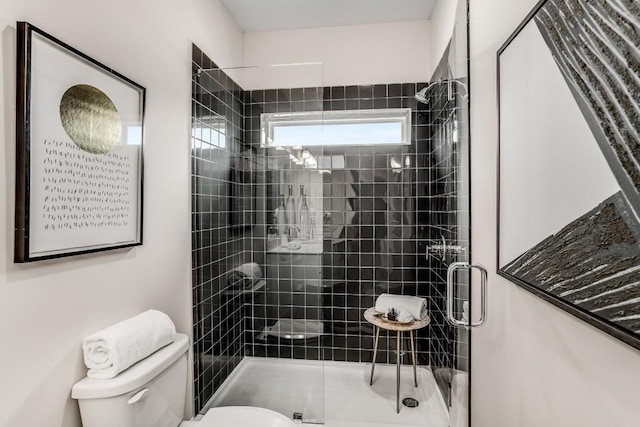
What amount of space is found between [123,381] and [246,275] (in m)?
1.09

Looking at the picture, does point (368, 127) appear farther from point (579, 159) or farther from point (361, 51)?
point (579, 159)

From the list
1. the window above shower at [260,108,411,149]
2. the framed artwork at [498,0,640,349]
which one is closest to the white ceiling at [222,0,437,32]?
the window above shower at [260,108,411,149]

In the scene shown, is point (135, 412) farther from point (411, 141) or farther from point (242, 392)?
point (411, 141)

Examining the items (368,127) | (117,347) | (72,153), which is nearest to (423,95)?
(368,127)

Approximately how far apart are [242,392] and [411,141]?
2.15 metres

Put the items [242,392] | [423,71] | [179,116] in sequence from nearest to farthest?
[179,116] < [242,392] < [423,71]

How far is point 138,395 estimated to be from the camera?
4.20ft

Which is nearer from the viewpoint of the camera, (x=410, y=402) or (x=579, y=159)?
(x=579, y=159)

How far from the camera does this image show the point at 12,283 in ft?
3.39

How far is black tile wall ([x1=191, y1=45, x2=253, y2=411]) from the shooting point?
2148mm

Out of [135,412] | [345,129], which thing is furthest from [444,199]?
[135,412]

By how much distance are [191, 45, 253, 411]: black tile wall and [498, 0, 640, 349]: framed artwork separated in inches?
61.8

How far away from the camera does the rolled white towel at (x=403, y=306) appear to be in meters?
2.46

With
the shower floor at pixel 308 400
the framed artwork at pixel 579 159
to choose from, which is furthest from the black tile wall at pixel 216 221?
the framed artwork at pixel 579 159
